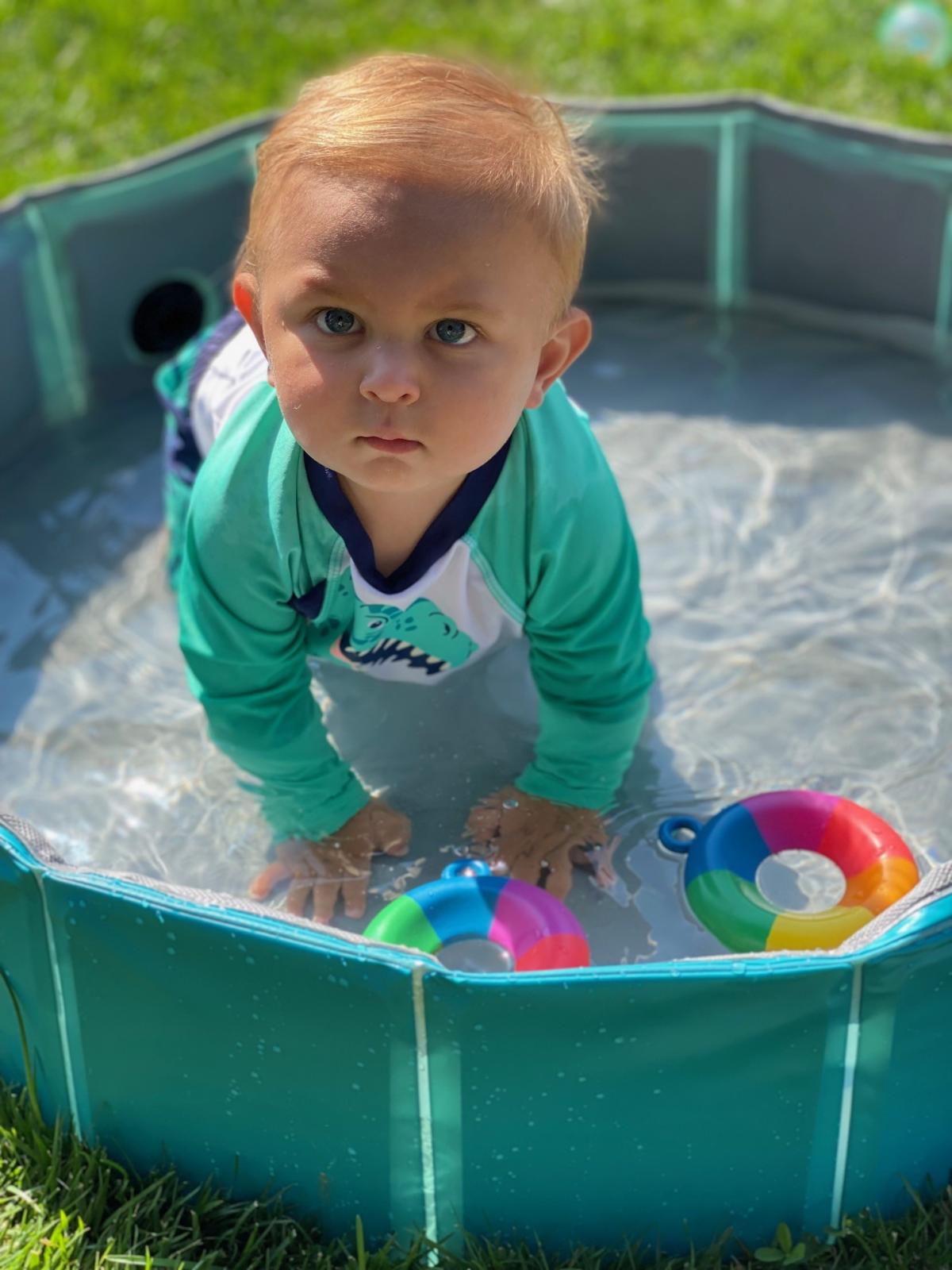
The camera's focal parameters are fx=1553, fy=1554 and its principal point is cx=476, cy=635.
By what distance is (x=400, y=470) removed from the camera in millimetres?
1525

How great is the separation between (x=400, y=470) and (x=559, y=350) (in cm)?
25

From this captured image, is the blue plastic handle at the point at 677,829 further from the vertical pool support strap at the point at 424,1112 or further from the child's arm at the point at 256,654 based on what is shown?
the vertical pool support strap at the point at 424,1112

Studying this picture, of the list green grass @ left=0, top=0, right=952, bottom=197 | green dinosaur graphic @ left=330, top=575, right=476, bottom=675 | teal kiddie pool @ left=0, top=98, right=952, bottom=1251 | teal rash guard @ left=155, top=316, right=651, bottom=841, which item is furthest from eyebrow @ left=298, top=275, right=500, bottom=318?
green grass @ left=0, top=0, right=952, bottom=197

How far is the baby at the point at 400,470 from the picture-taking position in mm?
1456

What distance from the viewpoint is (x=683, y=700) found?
2.36 meters

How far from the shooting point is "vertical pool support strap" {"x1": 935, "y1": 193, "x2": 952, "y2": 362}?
9.75ft

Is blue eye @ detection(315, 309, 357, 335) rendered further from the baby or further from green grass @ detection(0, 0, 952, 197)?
green grass @ detection(0, 0, 952, 197)

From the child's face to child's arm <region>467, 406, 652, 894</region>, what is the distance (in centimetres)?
30

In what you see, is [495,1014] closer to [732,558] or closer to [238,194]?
[732,558]

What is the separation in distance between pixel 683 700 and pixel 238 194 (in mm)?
1471

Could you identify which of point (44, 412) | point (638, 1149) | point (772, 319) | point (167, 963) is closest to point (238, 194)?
point (44, 412)

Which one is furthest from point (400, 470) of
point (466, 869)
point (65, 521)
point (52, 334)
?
point (52, 334)

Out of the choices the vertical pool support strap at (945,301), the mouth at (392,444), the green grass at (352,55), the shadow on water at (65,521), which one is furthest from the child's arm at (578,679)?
the green grass at (352,55)

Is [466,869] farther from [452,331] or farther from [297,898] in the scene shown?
[452,331]
